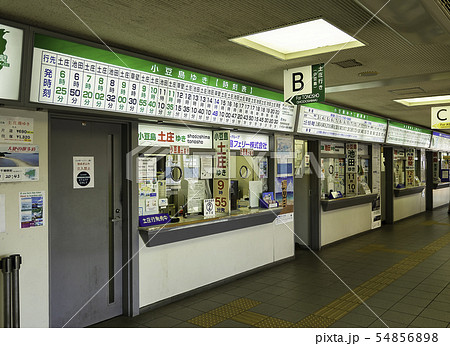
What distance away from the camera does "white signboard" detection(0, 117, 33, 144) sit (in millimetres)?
3494

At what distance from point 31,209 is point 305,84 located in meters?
3.46

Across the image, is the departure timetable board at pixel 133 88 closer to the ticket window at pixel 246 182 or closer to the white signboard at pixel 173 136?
the white signboard at pixel 173 136

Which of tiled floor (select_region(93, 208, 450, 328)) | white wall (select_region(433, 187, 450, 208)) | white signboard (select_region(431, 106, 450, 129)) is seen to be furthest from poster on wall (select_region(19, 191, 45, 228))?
white wall (select_region(433, 187, 450, 208))

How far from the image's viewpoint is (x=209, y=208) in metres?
5.56

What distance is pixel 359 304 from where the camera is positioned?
15.8 feet

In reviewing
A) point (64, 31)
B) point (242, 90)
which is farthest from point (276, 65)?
point (64, 31)

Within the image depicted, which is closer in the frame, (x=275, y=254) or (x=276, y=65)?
(x=276, y=65)

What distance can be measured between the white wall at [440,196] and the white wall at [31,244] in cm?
1457

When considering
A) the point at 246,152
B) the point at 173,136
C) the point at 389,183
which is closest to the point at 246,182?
the point at 246,152

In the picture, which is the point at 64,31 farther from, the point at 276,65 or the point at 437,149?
the point at 437,149

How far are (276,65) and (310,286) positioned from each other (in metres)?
Result: 3.07

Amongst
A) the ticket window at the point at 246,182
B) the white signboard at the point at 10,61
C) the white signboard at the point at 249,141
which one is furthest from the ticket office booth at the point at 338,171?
the white signboard at the point at 10,61

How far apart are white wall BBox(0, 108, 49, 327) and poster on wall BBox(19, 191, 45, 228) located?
4cm

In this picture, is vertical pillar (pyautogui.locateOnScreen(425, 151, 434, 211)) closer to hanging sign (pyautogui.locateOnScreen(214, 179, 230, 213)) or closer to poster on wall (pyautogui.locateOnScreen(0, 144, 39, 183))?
hanging sign (pyautogui.locateOnScreen(214, 179, 230, 213))
